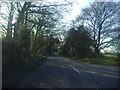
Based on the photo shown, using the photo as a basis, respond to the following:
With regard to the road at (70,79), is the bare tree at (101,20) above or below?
A: above

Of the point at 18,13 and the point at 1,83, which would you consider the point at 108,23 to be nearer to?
the point at 18,13

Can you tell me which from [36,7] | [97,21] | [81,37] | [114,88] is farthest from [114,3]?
[114,88]

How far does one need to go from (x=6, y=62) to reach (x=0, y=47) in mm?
1077

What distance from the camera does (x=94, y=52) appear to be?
157 ft

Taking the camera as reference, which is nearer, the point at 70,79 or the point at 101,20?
the point at 70,79

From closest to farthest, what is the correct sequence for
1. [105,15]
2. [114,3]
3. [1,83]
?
1. [1,83]
2. [114,3]
3. [105,15]

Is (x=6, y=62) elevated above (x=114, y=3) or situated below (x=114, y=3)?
below

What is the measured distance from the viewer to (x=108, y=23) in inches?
1646

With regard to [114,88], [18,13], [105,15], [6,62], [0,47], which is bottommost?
[114,88]

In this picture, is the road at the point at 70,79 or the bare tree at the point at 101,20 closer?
the road at the point at 70,79

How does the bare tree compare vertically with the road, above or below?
above

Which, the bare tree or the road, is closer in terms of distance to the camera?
the road

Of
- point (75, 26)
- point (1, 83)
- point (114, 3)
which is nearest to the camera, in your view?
point (1, 83)

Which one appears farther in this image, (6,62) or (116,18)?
(116,18)
